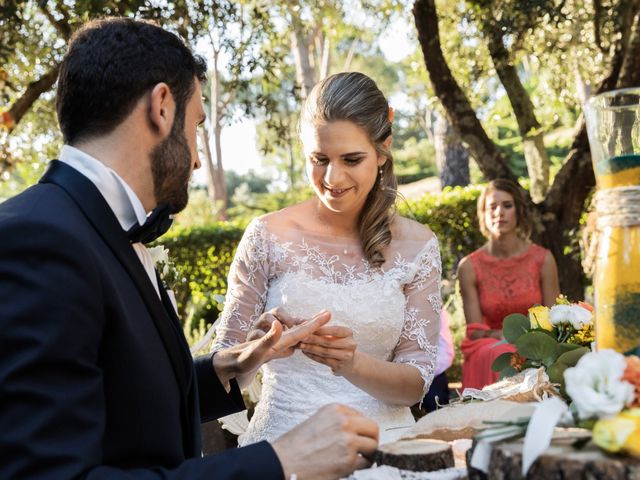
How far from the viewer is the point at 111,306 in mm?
1755

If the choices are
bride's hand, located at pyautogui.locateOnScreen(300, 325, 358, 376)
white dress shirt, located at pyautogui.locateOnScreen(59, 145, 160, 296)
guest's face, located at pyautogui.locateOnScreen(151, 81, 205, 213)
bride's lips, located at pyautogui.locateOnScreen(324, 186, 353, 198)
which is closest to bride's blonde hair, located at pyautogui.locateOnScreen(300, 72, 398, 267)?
bride's lips, located at pyautogui.locateOnScreen(324, 186, 353, 198)

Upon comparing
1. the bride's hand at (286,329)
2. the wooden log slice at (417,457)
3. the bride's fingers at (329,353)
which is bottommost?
the bride's fingers at (329,353)

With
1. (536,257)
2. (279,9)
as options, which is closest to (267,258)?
(536,257)

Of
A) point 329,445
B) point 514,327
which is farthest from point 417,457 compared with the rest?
point 514,327

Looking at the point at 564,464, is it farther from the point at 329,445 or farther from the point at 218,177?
the point at 218,177

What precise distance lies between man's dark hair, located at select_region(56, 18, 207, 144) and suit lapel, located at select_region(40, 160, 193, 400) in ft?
0.45

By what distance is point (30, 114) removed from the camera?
12.1 meters

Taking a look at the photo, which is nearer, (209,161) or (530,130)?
(530,130)

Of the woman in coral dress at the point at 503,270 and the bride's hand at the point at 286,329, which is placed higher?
the bride's hand at the point at 286,329

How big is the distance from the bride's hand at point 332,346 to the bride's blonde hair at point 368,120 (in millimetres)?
760

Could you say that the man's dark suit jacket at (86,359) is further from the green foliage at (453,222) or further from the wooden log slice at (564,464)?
the green foliage at (453,222)

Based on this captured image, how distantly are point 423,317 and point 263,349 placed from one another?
3.62 ft

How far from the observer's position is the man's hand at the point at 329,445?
5.72 feet

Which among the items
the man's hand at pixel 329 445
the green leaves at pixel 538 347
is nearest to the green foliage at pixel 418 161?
the green leaves at pixel 538 347
